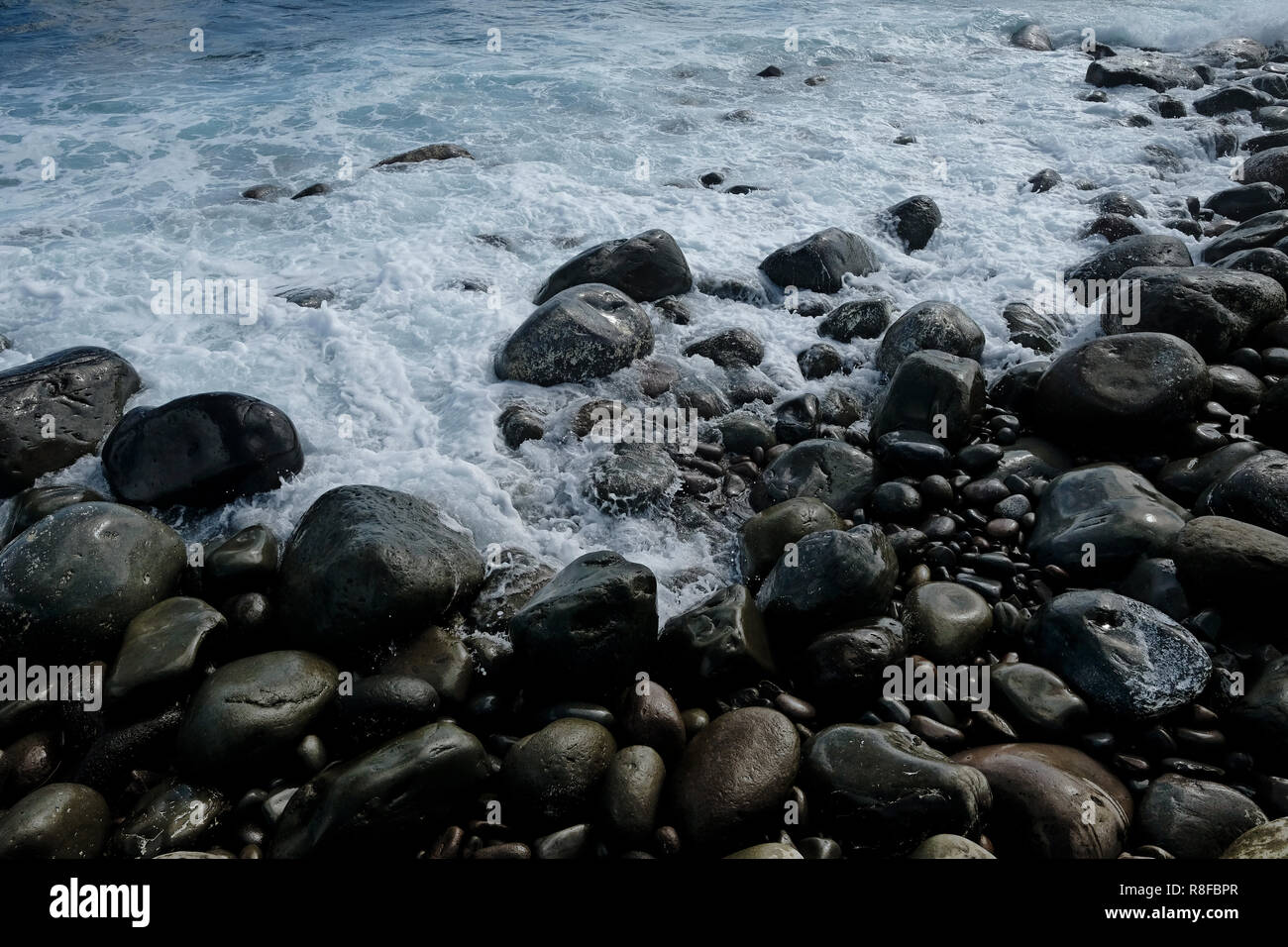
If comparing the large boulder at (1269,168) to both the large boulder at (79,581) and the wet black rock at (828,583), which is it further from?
the large boulder at (79,581)

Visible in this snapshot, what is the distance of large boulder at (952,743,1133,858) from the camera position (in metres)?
3.42

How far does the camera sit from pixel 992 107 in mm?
Result: 13344

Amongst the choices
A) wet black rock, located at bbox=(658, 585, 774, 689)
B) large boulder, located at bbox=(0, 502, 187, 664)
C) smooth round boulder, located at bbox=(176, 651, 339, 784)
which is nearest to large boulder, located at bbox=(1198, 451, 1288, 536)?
wet black rock, located at bbox=(658, 585, 774, 689)

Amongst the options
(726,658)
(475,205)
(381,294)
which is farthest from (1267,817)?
(475,205)

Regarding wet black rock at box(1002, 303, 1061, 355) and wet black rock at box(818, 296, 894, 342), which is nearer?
wet black rock at box(1002, 303, 1061, 355)

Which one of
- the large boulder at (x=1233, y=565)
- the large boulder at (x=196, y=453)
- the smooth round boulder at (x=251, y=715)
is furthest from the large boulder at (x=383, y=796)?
the large boulder at (x=1233, y=565)

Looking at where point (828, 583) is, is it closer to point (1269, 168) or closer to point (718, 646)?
point (718, 646)

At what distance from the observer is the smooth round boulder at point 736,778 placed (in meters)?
3.55

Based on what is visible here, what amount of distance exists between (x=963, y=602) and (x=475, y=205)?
766 centimetres

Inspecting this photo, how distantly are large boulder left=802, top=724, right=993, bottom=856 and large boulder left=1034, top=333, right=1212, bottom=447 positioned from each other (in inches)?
131

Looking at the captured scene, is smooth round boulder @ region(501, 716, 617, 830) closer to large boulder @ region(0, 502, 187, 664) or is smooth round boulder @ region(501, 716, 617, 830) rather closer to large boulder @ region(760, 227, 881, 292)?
large boulder @ region(0, 502, 187, 664)

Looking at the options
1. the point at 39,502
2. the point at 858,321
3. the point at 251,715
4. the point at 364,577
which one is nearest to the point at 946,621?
the point at 364,577

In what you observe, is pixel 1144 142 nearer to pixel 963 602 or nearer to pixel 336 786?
pixel 963 602

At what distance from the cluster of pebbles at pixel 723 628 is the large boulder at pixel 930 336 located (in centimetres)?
6
